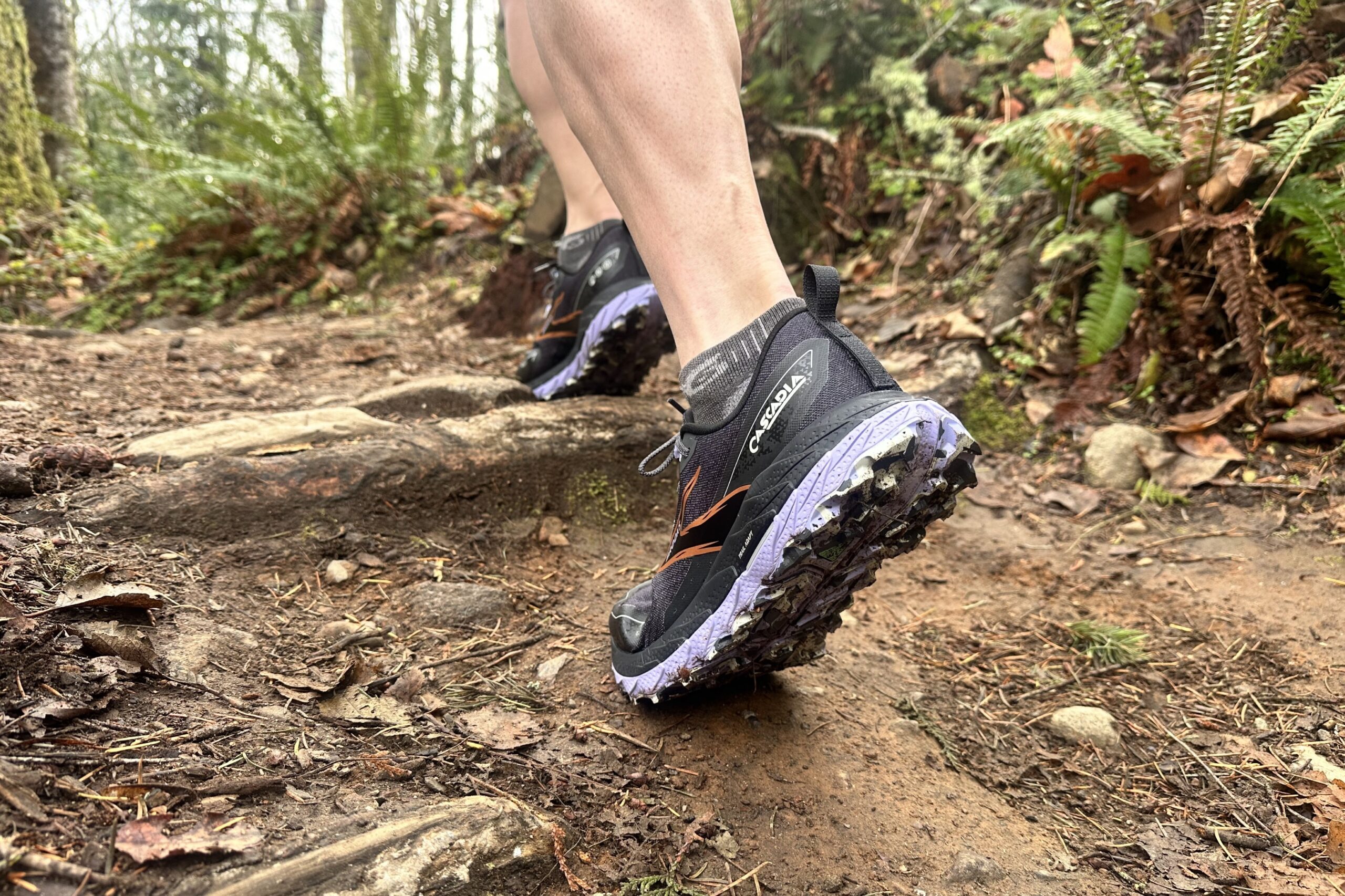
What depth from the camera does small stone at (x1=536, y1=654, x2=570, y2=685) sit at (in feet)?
5.16

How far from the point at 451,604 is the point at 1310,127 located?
297 centimetres

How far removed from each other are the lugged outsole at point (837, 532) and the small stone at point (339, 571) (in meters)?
0.85

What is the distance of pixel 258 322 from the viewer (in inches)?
175

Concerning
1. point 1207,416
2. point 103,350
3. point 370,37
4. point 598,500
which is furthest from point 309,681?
point 370,37

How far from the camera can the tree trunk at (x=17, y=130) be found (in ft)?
16.8

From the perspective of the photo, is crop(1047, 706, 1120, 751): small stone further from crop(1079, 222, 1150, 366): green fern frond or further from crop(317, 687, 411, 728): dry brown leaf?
crop(1079, 222, 1150, 366): green fern frond

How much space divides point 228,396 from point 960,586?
2658mm

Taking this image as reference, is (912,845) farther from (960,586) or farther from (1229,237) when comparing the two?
(1229,237)

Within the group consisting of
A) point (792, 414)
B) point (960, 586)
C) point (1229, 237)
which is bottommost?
point (960, 586)

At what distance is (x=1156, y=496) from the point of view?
254 cm

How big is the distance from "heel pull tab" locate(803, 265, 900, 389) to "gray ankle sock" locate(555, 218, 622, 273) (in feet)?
4.03

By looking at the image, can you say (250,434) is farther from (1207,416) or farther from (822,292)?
(1207,416)

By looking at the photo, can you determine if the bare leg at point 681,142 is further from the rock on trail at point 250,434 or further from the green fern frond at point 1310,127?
the green fern frond at point 1310,127

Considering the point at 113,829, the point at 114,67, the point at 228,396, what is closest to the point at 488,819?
the point at 113,829
